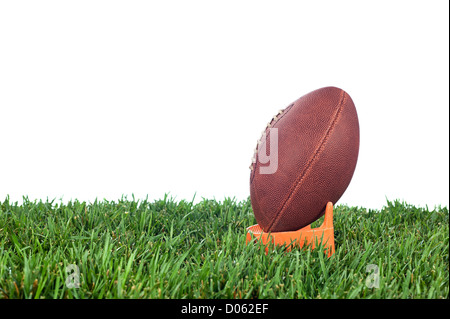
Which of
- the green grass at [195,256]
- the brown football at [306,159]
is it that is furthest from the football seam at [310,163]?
the green grass at [195,256]

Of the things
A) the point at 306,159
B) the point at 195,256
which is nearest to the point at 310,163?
the point at 306,159

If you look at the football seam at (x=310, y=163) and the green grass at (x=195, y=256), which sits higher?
the football seam at (x=310, y=163)

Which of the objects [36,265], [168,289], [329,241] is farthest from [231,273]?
[36,265]

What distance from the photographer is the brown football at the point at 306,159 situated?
9.26ft

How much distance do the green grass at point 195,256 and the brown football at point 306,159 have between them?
0.28 meters

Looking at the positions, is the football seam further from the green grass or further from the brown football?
the green grass

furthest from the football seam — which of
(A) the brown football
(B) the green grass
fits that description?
(B) the green grass

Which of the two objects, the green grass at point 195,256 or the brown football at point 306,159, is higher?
the brown football at point 306,159

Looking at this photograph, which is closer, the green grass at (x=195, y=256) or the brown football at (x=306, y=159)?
the green grass at (x=195, y=256)

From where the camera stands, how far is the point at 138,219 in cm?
367

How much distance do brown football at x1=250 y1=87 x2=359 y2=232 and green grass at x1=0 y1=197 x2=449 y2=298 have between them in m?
0.28

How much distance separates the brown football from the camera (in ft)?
9.26

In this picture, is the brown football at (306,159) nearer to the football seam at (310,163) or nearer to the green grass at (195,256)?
the football seam at (310,163)

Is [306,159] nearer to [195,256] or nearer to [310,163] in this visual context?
[310,163]
